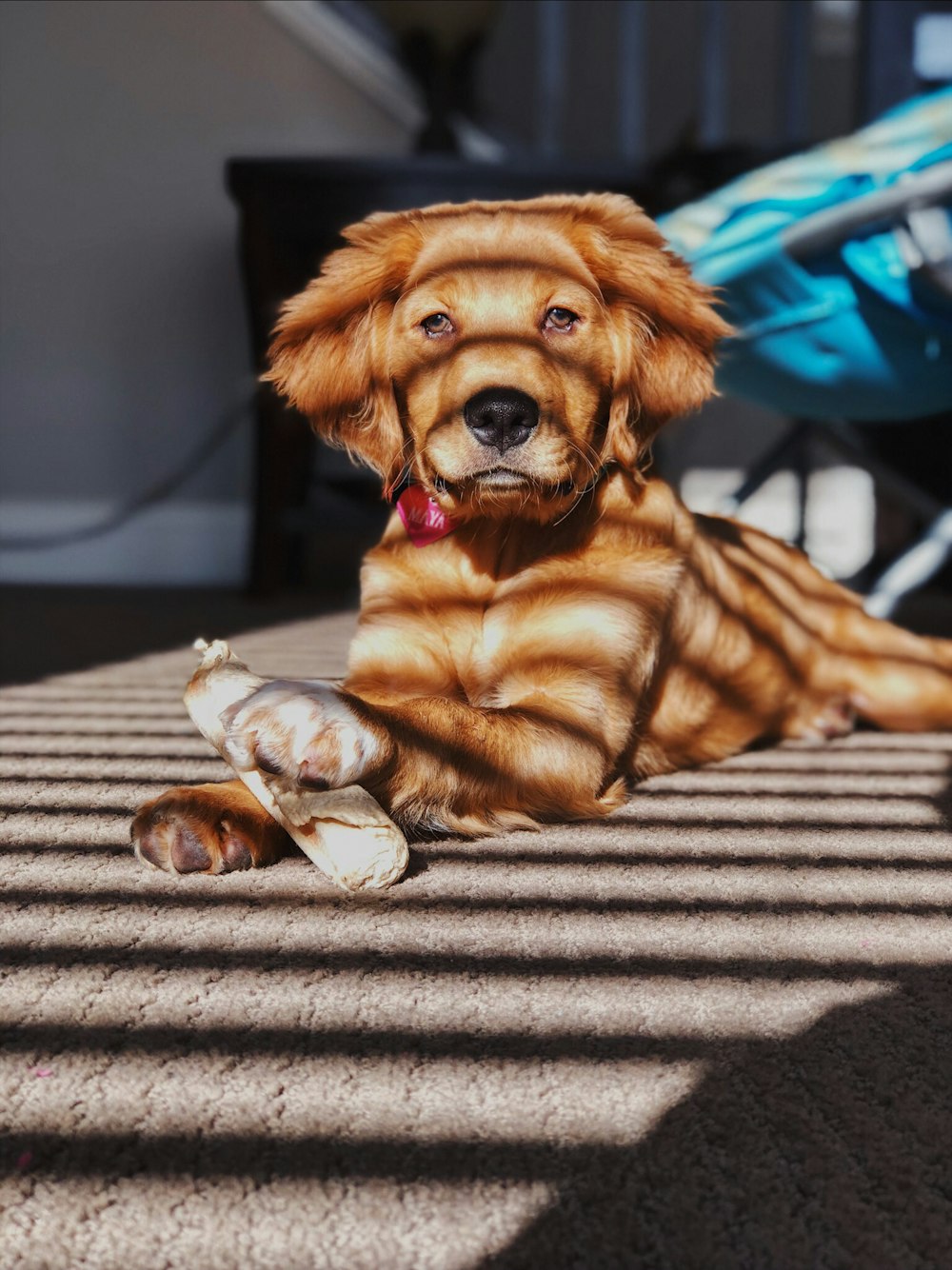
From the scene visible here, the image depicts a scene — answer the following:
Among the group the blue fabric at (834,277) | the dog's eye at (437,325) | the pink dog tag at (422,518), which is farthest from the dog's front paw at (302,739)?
the blue fabric at (834,277)

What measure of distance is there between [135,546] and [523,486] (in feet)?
11.8

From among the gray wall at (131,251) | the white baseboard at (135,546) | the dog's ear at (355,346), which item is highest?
the dog's ear at (355,346)

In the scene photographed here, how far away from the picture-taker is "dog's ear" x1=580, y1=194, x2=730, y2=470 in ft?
5.50

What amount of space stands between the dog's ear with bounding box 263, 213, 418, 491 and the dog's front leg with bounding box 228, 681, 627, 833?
0.39 meters

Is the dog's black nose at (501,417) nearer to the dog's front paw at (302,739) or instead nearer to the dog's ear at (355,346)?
the dog's ear at (355,346)

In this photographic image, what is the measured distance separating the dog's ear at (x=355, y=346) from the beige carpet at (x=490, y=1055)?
2.02ft

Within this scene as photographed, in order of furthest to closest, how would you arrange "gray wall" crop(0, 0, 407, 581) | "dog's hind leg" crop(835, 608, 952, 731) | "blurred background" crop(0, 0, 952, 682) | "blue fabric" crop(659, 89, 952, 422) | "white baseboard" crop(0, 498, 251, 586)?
"white baseboard" crop(0, 498, 251, 586) < "gray wall" crop(0, 0, 407, 581) < "blurred background" crop(0, 0, 952, 682) < "blue fabric" crop(659, 89, 952, 422) < "dog's hind leg" crop(835, 608, 952, 731)

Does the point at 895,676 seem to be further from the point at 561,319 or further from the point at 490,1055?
the point at 490,1055

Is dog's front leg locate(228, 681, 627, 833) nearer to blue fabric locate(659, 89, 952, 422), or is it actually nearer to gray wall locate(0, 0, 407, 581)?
blue fabric locate(659, 89, 952, 422)

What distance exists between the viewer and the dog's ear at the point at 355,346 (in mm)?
1688

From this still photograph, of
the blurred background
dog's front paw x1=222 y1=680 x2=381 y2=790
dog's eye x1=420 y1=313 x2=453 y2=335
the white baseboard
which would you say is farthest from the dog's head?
the white baseboard

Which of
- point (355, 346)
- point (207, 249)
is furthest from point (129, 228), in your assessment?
point (355, 346)

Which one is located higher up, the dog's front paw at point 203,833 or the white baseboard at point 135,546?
the dog's front paw at point 203,833

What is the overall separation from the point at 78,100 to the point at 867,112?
2830 mm
